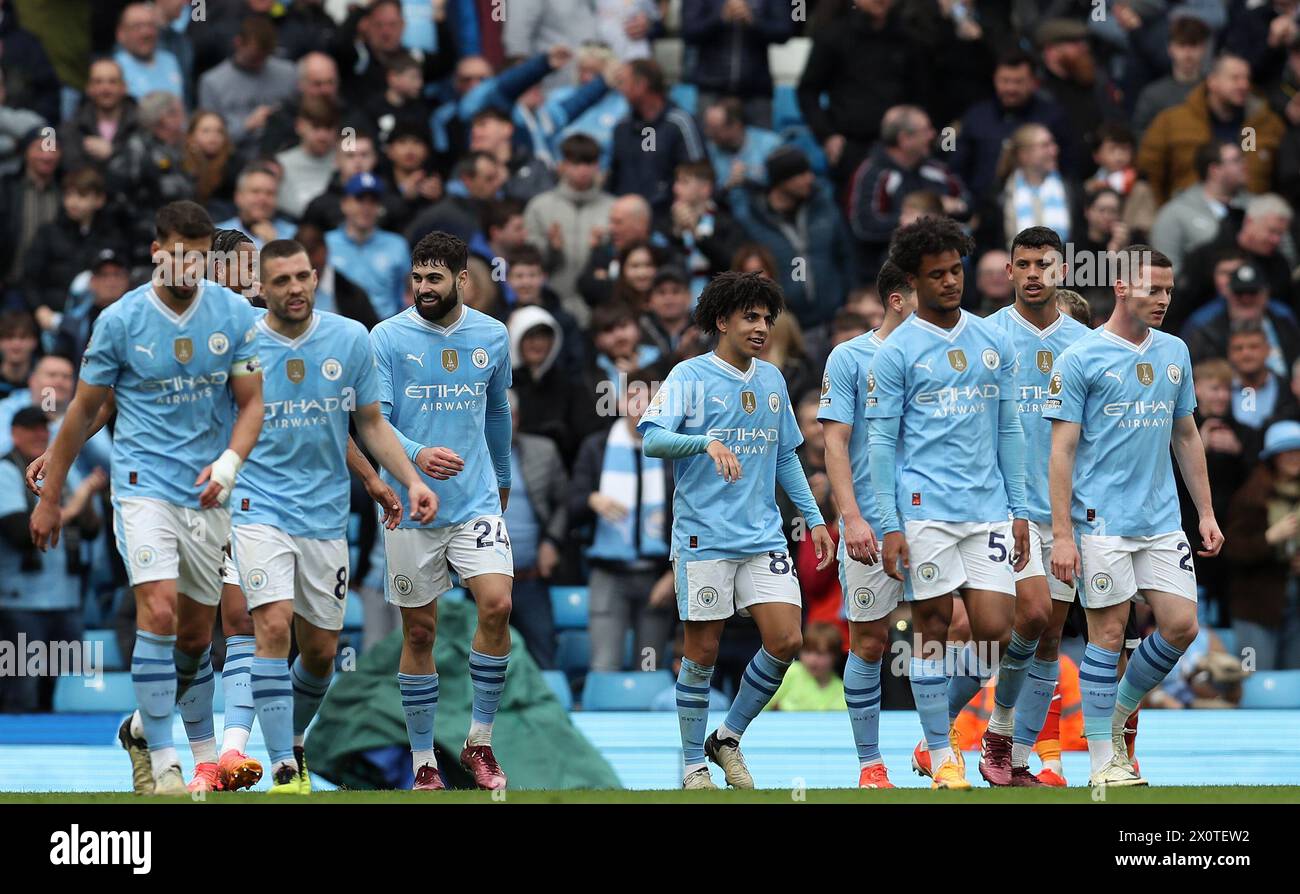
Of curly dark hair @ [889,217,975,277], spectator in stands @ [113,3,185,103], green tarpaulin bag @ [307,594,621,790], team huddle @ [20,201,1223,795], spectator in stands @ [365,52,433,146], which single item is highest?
spectator in stands @ [113,3,185,103]

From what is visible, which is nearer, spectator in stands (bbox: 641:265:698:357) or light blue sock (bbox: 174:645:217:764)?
light blue sock (bbox: 174:645:217:764)

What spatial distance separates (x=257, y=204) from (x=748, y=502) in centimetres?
690

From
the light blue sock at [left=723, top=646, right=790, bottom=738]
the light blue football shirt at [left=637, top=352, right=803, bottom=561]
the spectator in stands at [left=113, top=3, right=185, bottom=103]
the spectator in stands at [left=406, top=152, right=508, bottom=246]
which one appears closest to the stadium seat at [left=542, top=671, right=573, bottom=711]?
the spectator in stands at [left=406, top=152, right=508, bottom=246]

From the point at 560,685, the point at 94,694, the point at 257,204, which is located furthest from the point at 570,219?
the point at 94,694

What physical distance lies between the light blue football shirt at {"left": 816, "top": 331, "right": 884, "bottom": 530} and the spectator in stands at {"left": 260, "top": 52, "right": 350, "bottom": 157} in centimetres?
783

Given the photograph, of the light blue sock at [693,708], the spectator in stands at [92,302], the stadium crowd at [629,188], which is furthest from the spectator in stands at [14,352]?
the light blue sock at [693,708]

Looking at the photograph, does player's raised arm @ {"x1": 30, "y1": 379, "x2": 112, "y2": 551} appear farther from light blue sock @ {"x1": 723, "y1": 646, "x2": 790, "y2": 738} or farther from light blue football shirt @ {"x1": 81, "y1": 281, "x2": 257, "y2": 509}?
light blue sock @ {"x1": 723, "y1": 646, "x2": 790, "y2": 738}

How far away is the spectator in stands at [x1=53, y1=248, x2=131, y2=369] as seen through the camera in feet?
52.5

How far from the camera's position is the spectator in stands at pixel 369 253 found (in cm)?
1658

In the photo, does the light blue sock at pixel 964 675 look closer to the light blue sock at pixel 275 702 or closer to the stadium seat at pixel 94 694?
the light blue sock at pixel 275 702

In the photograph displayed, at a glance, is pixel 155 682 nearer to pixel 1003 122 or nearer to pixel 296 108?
pixel 296 108

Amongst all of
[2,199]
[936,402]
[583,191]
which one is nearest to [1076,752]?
[936,402]

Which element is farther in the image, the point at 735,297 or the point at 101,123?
the point at 101,123

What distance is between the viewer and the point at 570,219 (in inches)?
678
